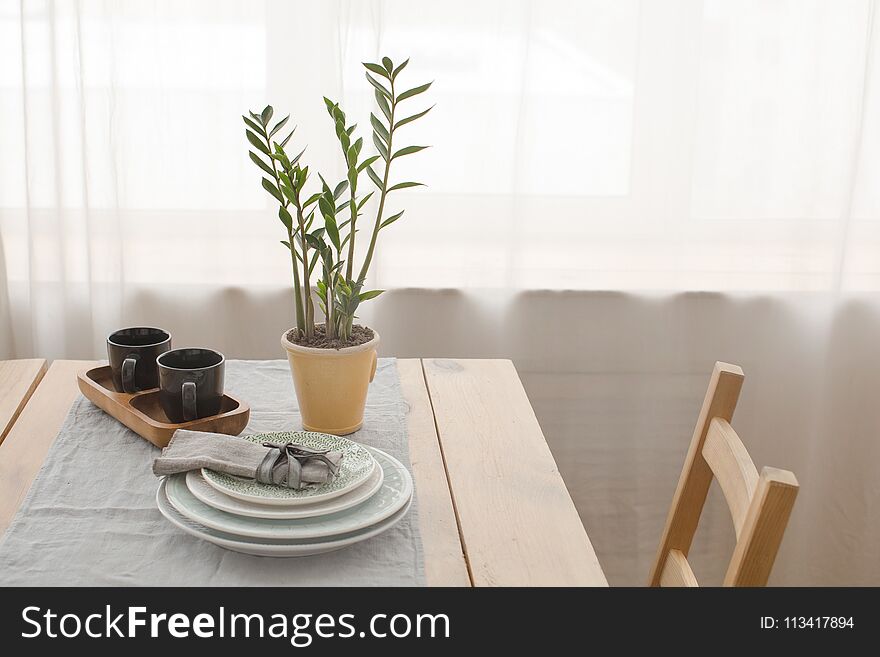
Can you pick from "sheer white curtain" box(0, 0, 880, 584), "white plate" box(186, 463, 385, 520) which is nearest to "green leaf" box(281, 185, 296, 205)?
"white plate" box(186, 463, 385, 520)

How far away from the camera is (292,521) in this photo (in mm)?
1081

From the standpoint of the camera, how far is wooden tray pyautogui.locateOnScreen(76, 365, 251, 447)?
1301mm

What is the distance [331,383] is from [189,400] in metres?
0.19

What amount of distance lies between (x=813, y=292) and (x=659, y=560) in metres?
1.07

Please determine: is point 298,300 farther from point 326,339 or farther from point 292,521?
point 292,521

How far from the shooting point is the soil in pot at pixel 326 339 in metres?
1.35

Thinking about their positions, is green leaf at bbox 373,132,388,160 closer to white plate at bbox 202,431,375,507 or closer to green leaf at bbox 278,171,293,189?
green leaf at bbox 278,171,293,189

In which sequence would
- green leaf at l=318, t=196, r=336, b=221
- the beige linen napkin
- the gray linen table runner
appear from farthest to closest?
green leaf at l=318, t=196, r=336, b=221 → the beige linen napkin → the gray linen table runner

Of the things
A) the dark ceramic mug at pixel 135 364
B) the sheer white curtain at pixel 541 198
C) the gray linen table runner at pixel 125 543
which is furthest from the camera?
the sheer white curtain at pixel 541 198

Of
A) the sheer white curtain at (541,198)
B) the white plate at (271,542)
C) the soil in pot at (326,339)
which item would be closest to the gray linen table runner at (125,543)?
the white plate at (271,542)

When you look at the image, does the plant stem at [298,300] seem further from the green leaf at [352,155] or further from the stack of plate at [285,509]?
the stack of plate at [285,509]

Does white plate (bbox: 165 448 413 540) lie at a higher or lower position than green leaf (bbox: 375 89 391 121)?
lower

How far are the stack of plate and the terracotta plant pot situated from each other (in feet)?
0.58

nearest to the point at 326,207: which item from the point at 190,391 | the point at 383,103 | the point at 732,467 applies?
the point at 383,103
